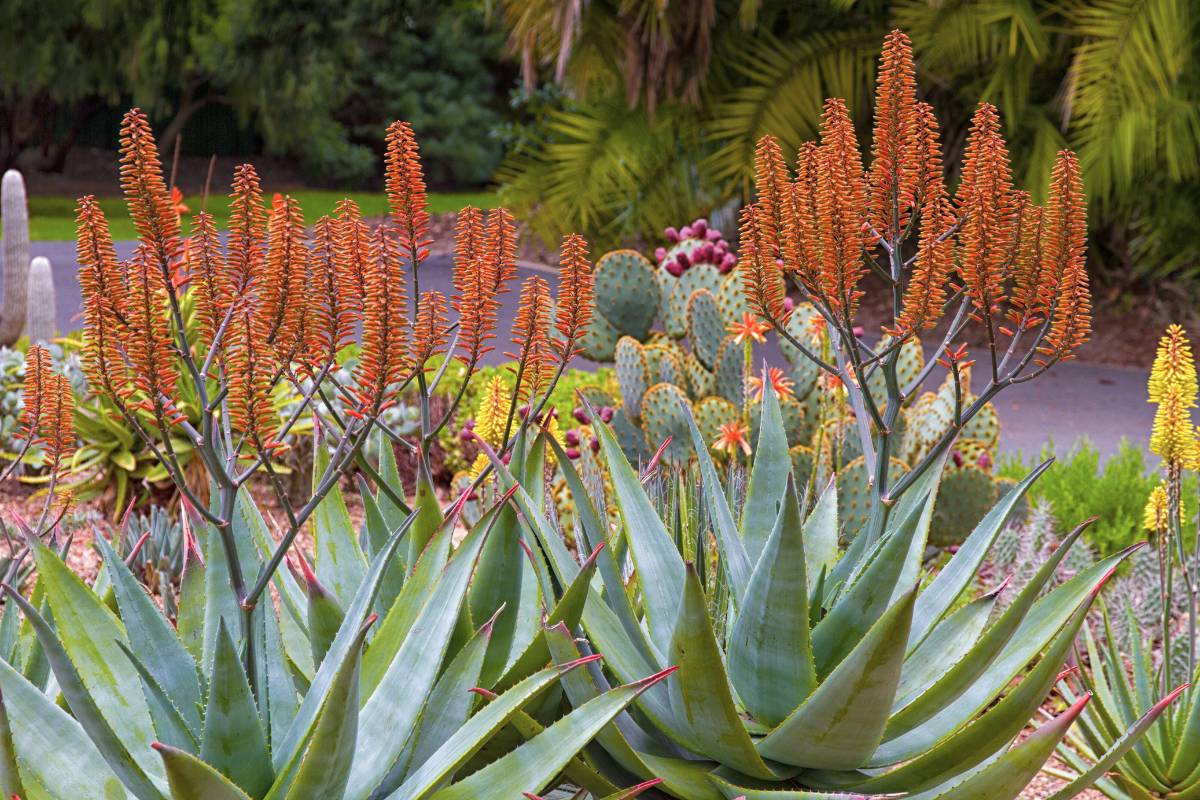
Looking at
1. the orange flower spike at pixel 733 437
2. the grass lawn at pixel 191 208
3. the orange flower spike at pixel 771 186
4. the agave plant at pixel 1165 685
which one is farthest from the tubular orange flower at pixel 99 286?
the grass lawn at pixel 191 208

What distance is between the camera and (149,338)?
1.70m

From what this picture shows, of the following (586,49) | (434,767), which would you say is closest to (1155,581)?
(434,767)

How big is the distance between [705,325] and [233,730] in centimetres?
393

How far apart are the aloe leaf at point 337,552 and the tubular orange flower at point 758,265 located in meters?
0.83

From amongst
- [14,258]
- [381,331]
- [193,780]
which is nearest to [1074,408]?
[14,258]

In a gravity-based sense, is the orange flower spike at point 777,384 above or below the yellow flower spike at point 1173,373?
below

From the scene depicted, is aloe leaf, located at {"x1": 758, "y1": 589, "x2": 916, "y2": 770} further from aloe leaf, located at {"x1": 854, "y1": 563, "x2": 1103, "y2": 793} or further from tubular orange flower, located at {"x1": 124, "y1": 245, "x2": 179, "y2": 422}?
tubular orange flower, located at {"x1": 124, "y1": 245, "x2": 179, "y2": 422}

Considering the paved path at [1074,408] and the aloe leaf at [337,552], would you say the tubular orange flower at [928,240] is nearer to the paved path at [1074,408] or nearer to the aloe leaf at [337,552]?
the aloe leaf at [337,552]

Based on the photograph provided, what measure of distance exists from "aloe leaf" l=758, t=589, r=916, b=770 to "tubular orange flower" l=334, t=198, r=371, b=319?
89cm

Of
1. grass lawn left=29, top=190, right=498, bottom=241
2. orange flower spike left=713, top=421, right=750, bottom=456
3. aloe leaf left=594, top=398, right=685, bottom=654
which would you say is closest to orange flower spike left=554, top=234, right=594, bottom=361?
aloe leaf left=594, top=398, right=685, bottom=654

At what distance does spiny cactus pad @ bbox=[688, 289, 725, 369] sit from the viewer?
215 inches

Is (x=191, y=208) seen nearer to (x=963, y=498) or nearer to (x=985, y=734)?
(x=963, y=498)

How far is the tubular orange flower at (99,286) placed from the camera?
68.0 inches

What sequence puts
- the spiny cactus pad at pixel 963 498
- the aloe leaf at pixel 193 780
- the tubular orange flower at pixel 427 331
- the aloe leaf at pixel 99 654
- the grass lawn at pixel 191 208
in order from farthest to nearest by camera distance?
the grass lawn at pixel 191 208 < the spiny cactus pad at pixel 963 498 < the tubular orange flower at pixel 427 331 < the aloe leaf at pixel 99 654 < the aloe leaf at pixel 193 780
